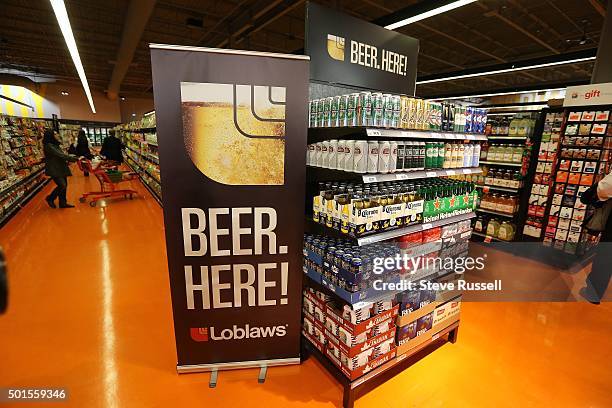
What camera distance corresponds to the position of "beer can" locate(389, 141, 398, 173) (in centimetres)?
216

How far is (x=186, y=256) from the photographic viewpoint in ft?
7.18

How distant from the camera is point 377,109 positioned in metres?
2.06

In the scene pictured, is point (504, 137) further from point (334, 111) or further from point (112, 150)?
point (112, 150)

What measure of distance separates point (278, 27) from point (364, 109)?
8.94 m

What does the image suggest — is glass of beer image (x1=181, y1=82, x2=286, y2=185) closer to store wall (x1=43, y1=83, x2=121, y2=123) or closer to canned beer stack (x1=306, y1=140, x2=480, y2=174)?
canned beer stack (x1=306, y1=140, x2=480, y2=174)

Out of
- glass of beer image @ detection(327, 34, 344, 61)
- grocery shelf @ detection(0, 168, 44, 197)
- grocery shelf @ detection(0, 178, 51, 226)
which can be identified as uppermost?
glass of beer image @ detection(327, 34, 344, 61)

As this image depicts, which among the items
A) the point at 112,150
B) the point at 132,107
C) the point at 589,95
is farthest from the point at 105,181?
the point at 132,107

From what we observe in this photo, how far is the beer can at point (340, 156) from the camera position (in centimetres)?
219

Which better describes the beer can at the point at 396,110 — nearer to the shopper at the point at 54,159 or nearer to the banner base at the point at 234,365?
the banner base at the point at 234,365

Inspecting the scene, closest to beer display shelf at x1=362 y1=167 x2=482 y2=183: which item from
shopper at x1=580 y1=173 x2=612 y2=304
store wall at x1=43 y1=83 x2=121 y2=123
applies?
shopper at x1=580 y1=173 x2=612 y2=304

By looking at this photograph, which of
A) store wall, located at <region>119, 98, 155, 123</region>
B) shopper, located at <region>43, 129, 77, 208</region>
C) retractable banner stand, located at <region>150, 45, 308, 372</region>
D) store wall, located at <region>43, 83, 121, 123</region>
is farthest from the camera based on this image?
store wall, located at <region>119, 98, 155, 123</region>

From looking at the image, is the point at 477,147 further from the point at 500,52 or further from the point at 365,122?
the point at 500,52

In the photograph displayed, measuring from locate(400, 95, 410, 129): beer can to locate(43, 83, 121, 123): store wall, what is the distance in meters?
23.8

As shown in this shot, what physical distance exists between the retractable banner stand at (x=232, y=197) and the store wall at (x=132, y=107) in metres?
24.0
